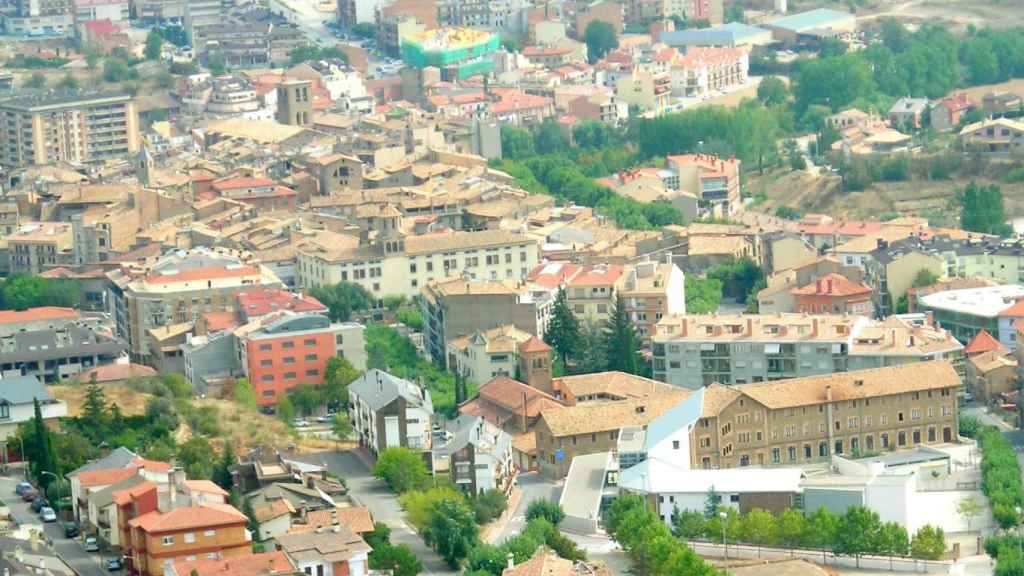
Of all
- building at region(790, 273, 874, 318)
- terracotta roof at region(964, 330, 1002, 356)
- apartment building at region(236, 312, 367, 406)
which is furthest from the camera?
building at region(790, 273, 874, 318)

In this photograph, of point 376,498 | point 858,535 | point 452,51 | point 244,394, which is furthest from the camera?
point 452,51

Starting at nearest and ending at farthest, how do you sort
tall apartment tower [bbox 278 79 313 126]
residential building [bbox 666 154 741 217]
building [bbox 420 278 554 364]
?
building [bbox 420 278 554 364] → residential building [bbox 666 154 741 217] → tall apartment tower [bbox 278 79 313 126]

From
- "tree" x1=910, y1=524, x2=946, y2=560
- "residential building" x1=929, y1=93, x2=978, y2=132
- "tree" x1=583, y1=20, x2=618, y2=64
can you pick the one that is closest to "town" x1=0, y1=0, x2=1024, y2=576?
"tree" x1=910, y1=524, x2=946, y2=560

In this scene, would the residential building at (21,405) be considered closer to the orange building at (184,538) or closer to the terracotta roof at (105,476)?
the terracotta roof at (105,476)

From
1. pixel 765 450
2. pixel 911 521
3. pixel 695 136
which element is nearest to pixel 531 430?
pixel 765 450

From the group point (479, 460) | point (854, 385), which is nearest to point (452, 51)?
point (854, 385)

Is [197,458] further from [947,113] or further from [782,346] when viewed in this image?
[947,113]

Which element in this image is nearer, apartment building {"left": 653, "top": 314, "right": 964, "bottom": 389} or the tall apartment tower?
apartment building {"left": 653, "top": 314, "right": 964, "bottom": 389}

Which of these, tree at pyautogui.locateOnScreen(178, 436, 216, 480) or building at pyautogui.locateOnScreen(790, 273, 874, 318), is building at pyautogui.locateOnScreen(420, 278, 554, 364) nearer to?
building at pyautogui.locateOnScreen(790, 273, 874, 318)
